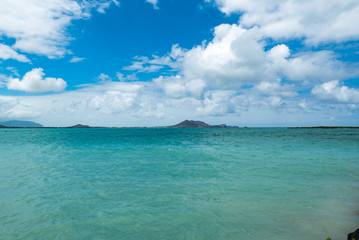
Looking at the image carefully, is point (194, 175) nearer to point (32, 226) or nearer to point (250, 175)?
point (250, 175)

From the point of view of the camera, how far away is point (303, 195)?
38.5 feet

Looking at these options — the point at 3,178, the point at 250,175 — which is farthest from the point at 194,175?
the point at 3,178

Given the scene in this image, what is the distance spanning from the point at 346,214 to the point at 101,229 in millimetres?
11243

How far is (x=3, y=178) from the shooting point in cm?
1559

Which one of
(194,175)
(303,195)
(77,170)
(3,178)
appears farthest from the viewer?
(77,170)

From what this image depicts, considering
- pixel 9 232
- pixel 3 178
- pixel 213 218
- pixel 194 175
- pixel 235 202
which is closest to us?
pixel 9 232

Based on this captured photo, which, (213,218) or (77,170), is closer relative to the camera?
(213,218)

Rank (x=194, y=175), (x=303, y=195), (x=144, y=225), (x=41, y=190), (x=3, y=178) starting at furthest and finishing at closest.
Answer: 1. (x=194, y=175)
2. (x=3, y=178)
3. (x=41, y=190)
4. (x=303, y=195)
5. (x=144, y=225)

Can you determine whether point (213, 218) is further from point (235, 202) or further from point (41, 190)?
point (41, 190)

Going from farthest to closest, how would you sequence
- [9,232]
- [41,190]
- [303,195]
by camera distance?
1. [41,190]
2. [303,195]
3. [9,232]

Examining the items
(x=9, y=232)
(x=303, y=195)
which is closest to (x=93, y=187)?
(x=9, y=232)

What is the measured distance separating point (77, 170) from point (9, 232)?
1123 centimetres

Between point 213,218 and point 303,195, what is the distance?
6.64 meters

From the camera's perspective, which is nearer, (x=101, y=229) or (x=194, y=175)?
(x=101, y=229)
